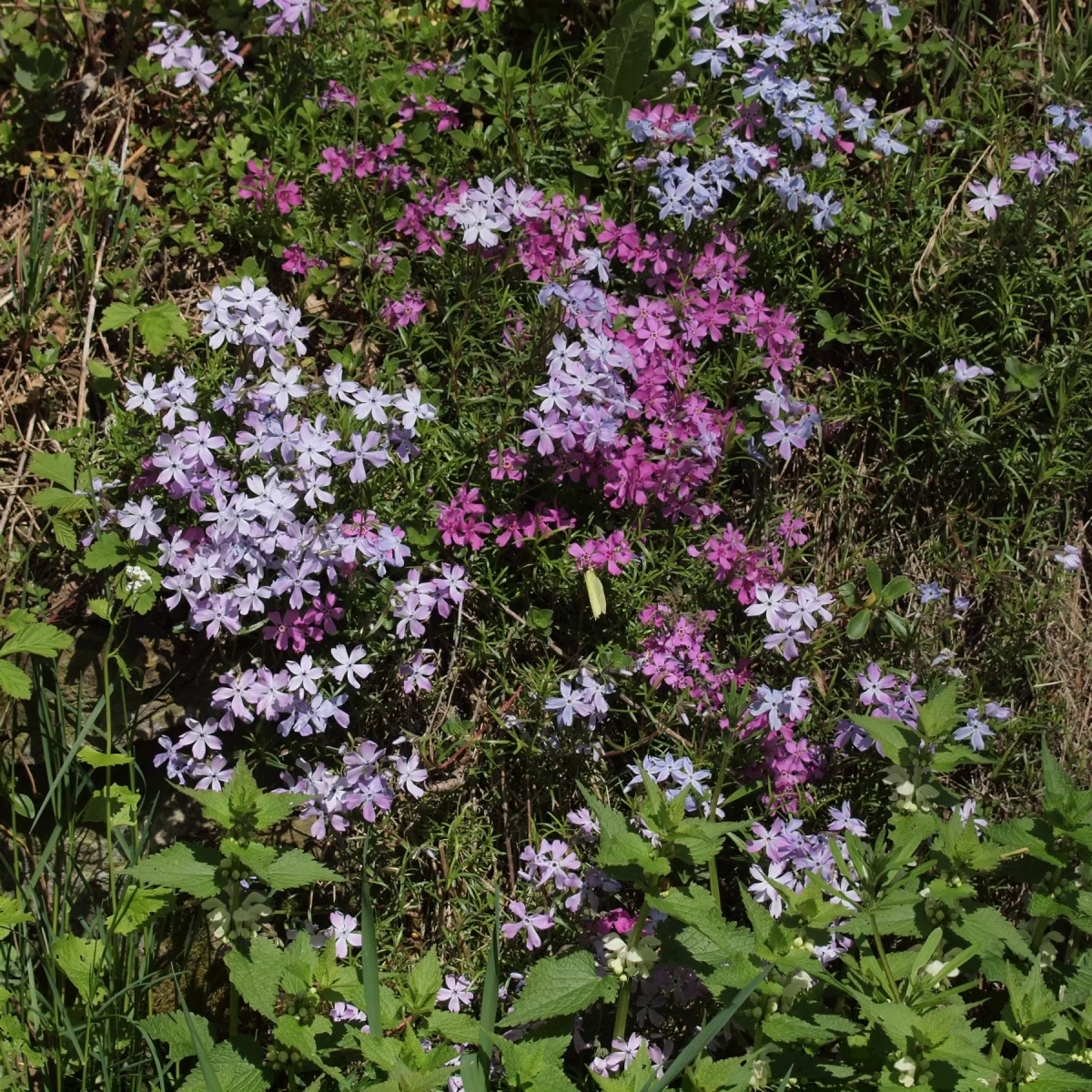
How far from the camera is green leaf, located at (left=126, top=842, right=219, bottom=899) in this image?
228 cm

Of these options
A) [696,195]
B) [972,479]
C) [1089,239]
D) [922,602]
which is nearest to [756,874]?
[922,602]

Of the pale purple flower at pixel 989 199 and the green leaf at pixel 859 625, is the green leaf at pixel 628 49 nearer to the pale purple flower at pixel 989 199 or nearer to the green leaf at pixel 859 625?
the pale purple flower at pixel 989 199

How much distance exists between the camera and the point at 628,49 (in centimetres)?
346

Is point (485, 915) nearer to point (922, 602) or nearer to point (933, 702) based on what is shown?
point (933, 702)

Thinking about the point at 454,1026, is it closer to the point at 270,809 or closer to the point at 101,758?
the point at 270,809

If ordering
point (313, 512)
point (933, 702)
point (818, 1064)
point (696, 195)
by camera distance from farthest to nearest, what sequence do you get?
point (696, 195)
point (313, 512)
point (933, 702)
point (818, 1064)

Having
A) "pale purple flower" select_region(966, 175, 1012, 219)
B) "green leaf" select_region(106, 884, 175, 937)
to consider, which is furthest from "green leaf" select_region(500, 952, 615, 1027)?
"pale purple flower" select_region(966, 175, 1012, 219)

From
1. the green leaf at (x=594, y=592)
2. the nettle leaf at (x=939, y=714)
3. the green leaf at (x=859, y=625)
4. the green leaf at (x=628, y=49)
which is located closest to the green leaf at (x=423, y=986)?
the green leaf at (x=594, y=592)

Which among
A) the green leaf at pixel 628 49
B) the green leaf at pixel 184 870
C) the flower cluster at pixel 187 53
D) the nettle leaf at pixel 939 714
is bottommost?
the green leaf at pixel 184 870

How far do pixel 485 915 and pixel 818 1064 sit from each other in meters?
1.00

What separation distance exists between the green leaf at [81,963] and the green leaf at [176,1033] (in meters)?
0.22

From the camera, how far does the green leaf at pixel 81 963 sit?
257cm

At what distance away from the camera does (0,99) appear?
11.6 feet


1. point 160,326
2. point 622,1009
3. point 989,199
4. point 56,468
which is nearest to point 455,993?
point 622,1009
